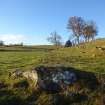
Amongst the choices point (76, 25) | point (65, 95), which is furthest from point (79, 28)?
point (65, 95)

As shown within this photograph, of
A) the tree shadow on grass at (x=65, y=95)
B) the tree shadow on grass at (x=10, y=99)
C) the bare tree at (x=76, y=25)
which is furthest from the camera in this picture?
the bare tree at (x=76, y=25)

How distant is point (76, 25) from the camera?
102062 mm

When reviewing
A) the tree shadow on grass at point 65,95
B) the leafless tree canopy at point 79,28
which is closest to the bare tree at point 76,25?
the leafless tree canopy at point 79,28

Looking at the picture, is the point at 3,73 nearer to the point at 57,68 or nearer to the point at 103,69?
the point at 57,68

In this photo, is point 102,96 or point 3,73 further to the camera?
point 3,73

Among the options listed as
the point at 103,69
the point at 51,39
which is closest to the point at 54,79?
the point at 103,69

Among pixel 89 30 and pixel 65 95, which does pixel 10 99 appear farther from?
pixel 89 30

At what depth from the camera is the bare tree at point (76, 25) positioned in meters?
102

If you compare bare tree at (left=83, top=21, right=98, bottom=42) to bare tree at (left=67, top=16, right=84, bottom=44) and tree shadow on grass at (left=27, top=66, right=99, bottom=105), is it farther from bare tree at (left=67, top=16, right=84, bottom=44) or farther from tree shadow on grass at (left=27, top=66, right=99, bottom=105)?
tree shadow on grass at (left=27, top=66, right=99, bottom=105)

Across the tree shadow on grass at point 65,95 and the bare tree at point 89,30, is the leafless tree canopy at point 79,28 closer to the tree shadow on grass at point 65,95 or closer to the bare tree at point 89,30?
the bare tree at point 89,30

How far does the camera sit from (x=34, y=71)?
1850 cm

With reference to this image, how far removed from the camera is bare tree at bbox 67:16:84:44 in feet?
334

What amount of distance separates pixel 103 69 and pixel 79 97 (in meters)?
5.50

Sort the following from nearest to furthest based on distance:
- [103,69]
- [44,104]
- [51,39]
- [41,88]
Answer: [44,104]
[41,88]
[103,69]
[51,39]
